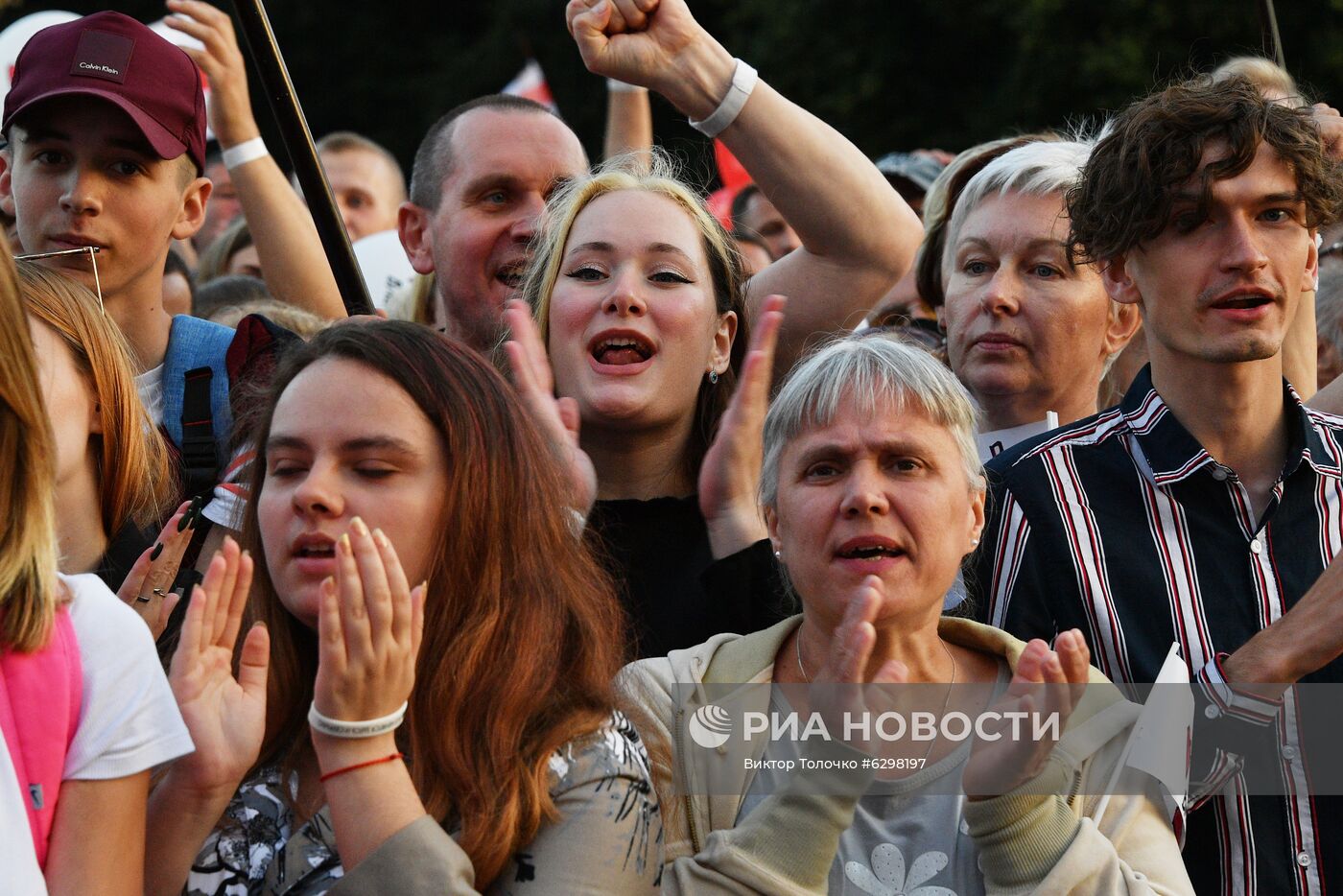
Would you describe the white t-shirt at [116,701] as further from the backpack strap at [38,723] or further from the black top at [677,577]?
the black top at [677,577]

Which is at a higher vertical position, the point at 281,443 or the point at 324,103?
the point at 324,103

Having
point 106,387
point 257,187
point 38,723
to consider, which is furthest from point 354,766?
point 257,187

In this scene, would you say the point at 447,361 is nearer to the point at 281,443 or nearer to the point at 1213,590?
the point at 281,443

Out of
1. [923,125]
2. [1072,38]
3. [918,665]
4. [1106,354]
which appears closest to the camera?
[918,665]

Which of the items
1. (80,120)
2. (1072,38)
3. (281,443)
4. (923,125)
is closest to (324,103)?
(923,125)

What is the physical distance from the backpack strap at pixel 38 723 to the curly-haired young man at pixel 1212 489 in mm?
1728

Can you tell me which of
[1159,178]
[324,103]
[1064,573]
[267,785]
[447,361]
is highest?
[324,103]

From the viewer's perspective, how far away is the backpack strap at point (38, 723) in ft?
7.29

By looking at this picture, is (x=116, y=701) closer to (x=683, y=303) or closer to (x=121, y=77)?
(x=683, y=303)

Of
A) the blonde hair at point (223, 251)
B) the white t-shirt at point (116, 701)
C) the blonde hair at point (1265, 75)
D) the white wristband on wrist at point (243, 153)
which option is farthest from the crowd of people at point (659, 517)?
the blonde hair at point (223, 251)

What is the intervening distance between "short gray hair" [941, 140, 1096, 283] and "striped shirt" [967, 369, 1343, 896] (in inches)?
34.7

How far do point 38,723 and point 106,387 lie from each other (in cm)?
102

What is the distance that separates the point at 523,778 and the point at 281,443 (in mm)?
679

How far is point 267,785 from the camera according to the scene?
8.63ft
